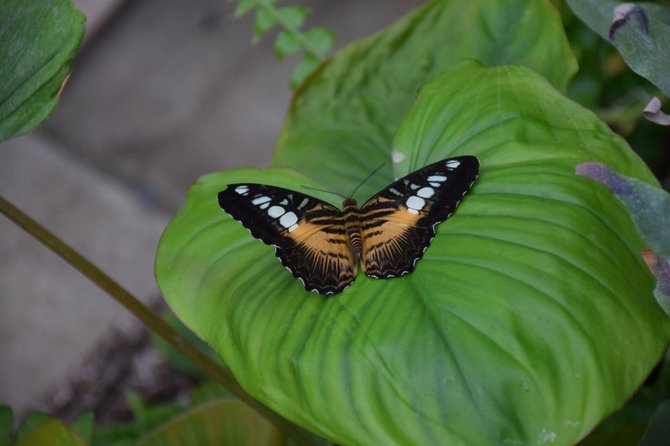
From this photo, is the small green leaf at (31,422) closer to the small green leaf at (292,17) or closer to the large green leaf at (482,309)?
the large green leaf at (482,309)

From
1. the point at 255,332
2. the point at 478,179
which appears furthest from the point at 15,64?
the point at 478,179

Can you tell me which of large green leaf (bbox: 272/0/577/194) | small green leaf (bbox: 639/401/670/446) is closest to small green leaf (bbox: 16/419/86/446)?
large green leaf (bbox: 272/0/577/194)

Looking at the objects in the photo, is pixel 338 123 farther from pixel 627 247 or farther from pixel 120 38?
pixel 120 38

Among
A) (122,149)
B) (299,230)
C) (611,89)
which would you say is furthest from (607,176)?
(122,149)

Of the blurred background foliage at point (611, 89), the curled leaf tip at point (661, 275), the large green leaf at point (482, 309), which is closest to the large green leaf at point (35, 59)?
the large green leaf at point (482, 309)

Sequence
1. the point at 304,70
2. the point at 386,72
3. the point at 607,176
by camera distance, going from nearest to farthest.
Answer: the point at 607,176 → the point at 386,72 → the point at 304,70

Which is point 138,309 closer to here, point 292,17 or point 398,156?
point 398,156

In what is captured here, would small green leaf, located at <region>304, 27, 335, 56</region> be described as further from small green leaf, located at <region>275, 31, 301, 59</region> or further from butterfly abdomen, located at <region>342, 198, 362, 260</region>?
butterfly abdomen, located at <region>342, 198, 362, 260</region>
